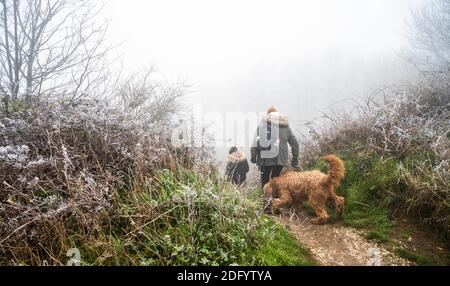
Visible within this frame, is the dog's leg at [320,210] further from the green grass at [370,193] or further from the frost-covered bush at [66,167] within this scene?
the frost-covered bush at [66,167]

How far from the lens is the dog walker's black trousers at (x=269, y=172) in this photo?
6.20 meters

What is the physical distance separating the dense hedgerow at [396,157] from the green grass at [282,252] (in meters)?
1.30

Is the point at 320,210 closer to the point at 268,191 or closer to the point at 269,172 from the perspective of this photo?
the point at 268,191

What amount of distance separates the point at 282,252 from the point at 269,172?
9.00ft

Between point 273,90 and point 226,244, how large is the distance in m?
48.4

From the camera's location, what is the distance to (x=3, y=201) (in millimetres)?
3438

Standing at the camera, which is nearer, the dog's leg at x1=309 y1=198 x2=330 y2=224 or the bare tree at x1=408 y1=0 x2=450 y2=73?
the dog's leg at x1=309 y1=198 x2=330 y2=224

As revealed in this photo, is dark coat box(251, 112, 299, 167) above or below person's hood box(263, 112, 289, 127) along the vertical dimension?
below

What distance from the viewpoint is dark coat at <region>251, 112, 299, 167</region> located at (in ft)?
19.1

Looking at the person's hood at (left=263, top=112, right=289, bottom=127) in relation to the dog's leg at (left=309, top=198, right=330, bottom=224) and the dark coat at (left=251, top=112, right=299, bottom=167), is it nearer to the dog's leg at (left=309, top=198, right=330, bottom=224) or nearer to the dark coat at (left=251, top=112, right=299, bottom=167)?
the dark coat at (left=251, top=112, right=299, bottom=167)

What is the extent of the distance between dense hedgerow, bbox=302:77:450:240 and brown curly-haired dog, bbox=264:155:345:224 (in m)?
0.50

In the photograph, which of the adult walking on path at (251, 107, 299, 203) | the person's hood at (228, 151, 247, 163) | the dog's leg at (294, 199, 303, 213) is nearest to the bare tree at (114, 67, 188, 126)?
the person's hood at (228, 151, 247, 163)

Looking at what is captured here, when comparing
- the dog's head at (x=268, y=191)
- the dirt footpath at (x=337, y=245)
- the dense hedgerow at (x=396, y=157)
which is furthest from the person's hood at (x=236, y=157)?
the dirt footpath at (x=337, y=245)
